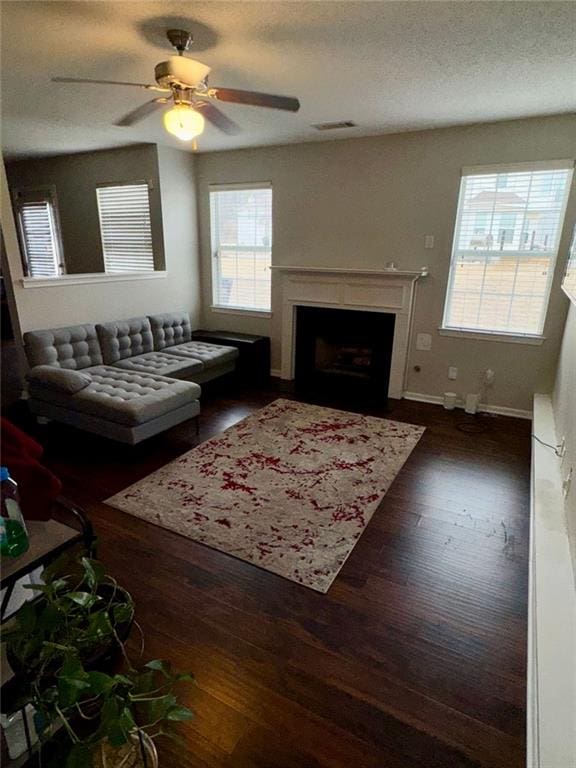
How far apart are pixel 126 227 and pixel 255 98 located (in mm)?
3539

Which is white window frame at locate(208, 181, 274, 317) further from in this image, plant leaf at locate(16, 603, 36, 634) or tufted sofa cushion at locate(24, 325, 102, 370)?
plant leaf at locate(16, 603, 36, 634)

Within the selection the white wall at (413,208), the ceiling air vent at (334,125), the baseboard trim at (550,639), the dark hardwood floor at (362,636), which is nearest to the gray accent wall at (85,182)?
the white wall at (413,208)

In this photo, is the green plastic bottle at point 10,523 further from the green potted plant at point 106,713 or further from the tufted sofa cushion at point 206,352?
the tufted sofa cushion at point 206,352

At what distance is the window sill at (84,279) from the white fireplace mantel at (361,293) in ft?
4.84

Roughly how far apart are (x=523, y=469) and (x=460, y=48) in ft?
9.08

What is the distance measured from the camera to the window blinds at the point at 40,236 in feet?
19.5

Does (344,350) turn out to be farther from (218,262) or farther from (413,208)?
(218,262)

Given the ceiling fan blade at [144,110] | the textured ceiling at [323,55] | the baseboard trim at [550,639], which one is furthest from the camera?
the ceiling fan blade at [144,110]

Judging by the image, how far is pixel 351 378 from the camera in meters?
4.81

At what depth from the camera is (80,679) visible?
0.89 m

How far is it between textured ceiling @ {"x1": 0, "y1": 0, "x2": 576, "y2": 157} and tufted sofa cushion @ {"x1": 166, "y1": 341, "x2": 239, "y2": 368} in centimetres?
220

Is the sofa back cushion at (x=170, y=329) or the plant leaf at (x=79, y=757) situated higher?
the sofa back cushion at (x=170, y=329)

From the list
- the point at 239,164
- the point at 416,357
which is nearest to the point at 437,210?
the point at 416,357

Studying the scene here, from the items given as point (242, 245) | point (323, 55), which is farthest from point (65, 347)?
point (323, 55)
